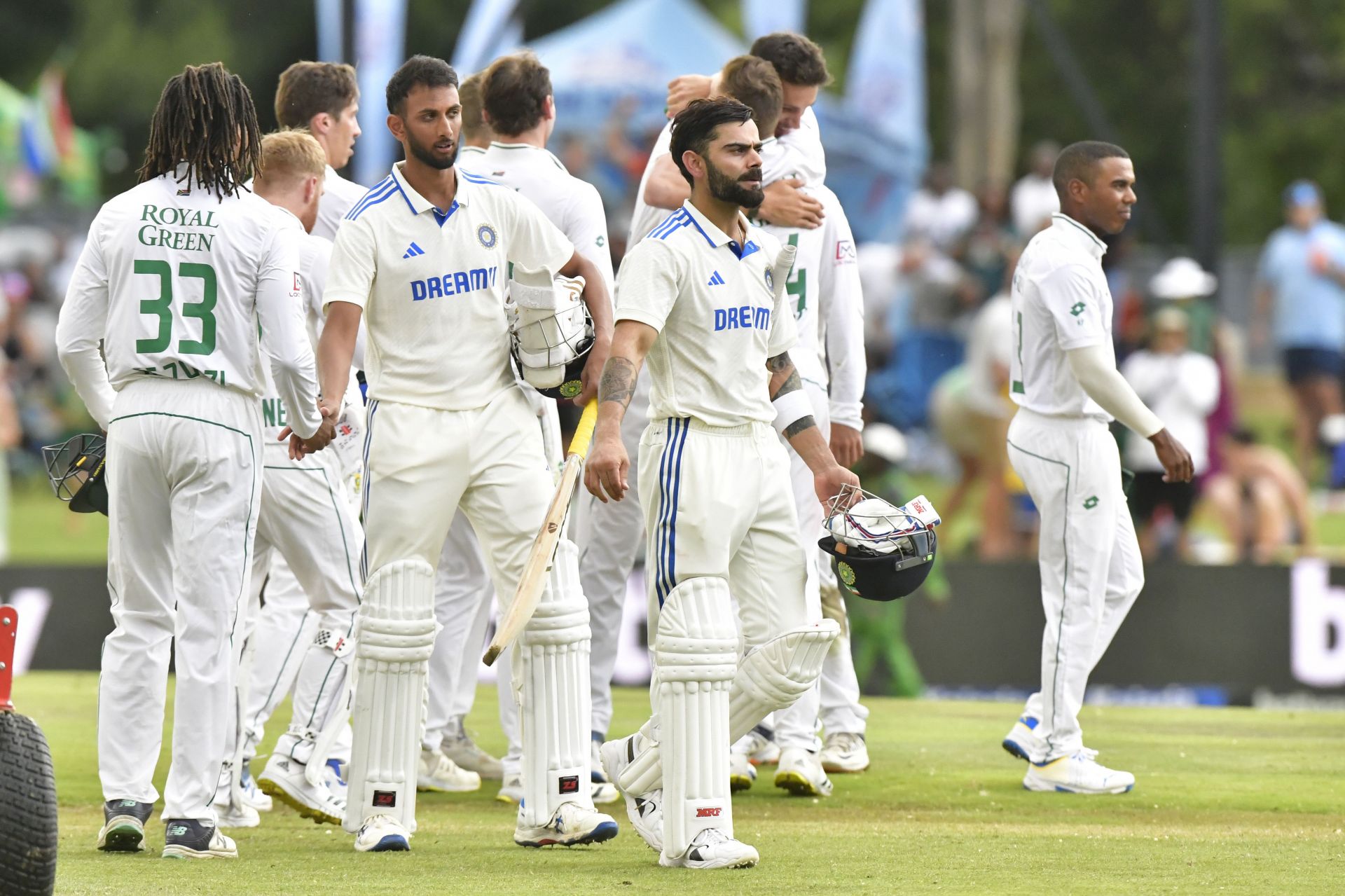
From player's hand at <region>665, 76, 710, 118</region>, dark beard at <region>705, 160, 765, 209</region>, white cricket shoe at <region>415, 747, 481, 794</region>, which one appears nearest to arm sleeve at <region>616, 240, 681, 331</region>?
dark beard at <region>705, 160, 765, 209</region>

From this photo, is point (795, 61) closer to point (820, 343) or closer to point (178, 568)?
point (820, 343)

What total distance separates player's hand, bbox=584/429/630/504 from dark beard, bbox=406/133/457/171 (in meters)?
1.12

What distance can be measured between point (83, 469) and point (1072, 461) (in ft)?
12.2

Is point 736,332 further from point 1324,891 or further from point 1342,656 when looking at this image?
point 1342,656

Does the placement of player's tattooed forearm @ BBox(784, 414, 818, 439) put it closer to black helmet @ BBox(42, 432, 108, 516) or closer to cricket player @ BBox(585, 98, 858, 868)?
cricket player @ BBox(585, 98, 858, 868)

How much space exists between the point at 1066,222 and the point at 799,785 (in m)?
2.44

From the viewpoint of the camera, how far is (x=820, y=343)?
833 cm

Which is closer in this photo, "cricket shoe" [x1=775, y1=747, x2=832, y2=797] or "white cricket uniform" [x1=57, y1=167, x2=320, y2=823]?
"white cricket uniform" [x1=57, y1=167, x2=320, y2=823]

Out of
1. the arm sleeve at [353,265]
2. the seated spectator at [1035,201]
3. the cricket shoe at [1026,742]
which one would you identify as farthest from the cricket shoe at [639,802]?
the seated spectator at [1035,201]

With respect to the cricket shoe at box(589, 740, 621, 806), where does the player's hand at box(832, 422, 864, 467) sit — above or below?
above

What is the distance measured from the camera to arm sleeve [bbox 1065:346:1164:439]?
7902mm

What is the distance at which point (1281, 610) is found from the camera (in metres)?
12.9

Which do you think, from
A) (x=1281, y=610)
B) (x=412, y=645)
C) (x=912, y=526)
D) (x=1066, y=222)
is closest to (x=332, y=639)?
(x=412, y=645)

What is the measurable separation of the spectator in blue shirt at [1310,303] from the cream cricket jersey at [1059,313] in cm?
1128
